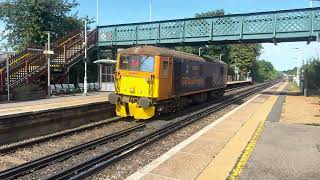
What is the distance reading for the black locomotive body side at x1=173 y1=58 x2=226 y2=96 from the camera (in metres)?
18.3

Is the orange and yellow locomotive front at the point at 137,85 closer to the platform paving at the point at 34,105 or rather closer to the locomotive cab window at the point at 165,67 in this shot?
the locomotive cab window at the point at 165,67

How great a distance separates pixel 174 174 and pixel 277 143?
471 centimetres

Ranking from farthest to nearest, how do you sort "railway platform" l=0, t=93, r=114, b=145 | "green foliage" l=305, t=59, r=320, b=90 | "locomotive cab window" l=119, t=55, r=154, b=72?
"green foliage" l=305, t=59, r=320, b=90 < "locomotive cab window" l=119, t=55, r=154, b=72 < "railway platform" l=0, t=93, r=114, b=145

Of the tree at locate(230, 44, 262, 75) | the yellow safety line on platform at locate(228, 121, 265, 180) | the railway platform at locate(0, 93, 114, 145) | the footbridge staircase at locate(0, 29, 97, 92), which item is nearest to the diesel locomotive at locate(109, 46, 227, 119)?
the railway platform at locate(0, 93, 114, 145)

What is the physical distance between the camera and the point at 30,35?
38.6 meters

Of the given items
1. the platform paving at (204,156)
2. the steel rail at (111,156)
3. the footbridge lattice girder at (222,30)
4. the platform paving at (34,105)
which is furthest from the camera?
the footbridge lattice girder at (222,30)

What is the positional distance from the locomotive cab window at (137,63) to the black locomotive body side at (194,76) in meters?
1.68

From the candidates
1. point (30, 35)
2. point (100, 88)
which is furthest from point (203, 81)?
point (30, 35)

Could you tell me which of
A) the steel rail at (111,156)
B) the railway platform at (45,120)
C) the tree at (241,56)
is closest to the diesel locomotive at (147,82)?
the railway platform at (45,120)

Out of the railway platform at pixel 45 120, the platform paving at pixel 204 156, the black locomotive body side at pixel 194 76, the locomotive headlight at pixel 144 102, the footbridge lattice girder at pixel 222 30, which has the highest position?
the footbridge lattice girder at pixel 222 30

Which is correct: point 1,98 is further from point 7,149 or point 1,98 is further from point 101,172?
point 101,172

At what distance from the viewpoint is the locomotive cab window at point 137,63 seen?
16.5 meters

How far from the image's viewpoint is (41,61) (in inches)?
1153

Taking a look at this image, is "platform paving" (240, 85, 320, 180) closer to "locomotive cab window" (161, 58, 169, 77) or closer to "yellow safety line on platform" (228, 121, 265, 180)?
"yellow safety line on platform" (228, 121, 265, 180)
